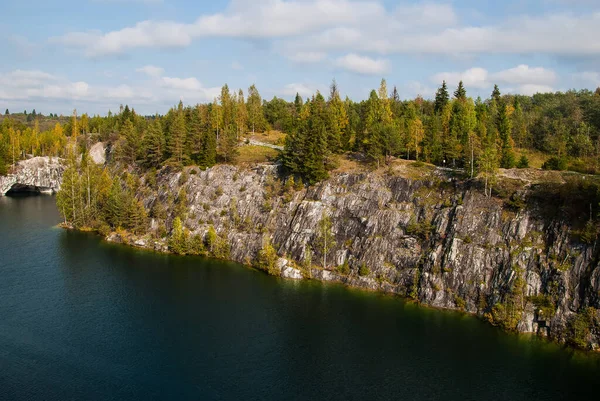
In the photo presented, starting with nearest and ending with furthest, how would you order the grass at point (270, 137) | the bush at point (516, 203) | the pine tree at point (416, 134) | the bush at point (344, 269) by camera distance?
the bush at point (516, 203)
the bush at point (344, 269)
the pine tree at point (416, 134)
the grass at point (270, 137)

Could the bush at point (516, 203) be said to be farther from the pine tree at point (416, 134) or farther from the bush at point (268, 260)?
the bush at point (268, 260)

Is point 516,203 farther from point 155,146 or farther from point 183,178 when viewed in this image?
point 155,146

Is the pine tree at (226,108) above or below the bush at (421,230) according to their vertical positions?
above

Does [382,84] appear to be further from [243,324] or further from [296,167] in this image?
[243,324]

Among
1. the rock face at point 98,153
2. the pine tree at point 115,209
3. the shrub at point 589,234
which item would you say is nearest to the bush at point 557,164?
the shrub at point 589,234

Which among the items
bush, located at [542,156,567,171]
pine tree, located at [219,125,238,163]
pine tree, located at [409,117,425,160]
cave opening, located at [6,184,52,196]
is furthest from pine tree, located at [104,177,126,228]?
bush, located at [542,156,567,171]

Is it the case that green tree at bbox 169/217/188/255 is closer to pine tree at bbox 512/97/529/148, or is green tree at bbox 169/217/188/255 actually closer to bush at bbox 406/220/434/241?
bush at bbox 406/220/434/241

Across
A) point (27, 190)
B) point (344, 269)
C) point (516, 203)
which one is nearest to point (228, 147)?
point (344, 269)
